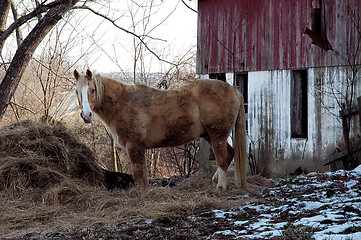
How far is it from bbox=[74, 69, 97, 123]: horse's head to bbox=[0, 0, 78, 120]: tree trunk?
1562 millimetres

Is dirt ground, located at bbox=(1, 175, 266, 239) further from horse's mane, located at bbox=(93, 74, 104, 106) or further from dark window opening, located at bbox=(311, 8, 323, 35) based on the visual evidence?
dark window opening, located at bbox=(311, 8, 323, 35)

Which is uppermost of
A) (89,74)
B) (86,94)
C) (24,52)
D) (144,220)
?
(24,52)

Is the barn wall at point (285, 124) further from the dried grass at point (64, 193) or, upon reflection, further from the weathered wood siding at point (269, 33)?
the dried grass at point (64, 193)

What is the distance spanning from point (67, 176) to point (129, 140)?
1.19m

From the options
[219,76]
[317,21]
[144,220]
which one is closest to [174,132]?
[144,220]

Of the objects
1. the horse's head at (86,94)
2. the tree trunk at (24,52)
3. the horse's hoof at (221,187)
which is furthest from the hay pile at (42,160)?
the horse's hoof at (221,187)

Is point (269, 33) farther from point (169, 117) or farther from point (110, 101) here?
point (110, 101)

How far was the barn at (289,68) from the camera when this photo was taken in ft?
33.7

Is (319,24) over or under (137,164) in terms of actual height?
over

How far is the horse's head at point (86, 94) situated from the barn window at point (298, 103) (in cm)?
695

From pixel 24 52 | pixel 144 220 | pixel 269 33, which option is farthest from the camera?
pixel 269 33

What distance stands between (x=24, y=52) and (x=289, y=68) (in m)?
7.21

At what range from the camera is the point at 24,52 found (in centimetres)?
701

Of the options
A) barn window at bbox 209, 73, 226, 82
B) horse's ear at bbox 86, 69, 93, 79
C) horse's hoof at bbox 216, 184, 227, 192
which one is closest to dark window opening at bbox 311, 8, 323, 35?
barn window at bbox 209, 73, 226, 82
